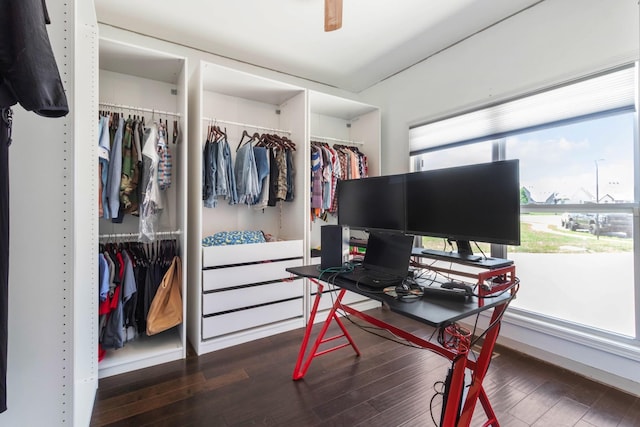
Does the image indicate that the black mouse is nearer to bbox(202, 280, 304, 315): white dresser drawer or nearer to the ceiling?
bbox(202, 280, 304, 315): white dresser drawer

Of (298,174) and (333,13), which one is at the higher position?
(333,13)

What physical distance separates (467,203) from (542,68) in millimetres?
1462

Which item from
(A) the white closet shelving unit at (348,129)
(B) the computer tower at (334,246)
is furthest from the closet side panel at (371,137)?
→ (B) the computer tower at (334,246)

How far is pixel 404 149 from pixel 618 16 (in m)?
1.75

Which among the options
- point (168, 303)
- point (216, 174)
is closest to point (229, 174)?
point (216, 174)

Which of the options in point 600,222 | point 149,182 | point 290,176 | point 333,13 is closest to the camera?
point 333,13

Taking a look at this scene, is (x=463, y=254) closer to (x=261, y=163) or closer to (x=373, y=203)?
(x=373, y=203)

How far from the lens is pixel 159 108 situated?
2.54m

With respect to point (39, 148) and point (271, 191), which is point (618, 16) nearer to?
point (271, 191)

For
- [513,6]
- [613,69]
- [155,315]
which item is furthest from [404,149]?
[155,315]

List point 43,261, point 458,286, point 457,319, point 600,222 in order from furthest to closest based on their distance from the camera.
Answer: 1. point 600,222
2. point 458,286
3. point 457,319
4. point 43,261

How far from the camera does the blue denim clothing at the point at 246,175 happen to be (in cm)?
259

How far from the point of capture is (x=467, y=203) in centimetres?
152

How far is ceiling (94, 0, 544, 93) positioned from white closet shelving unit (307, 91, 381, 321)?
1.36ft
